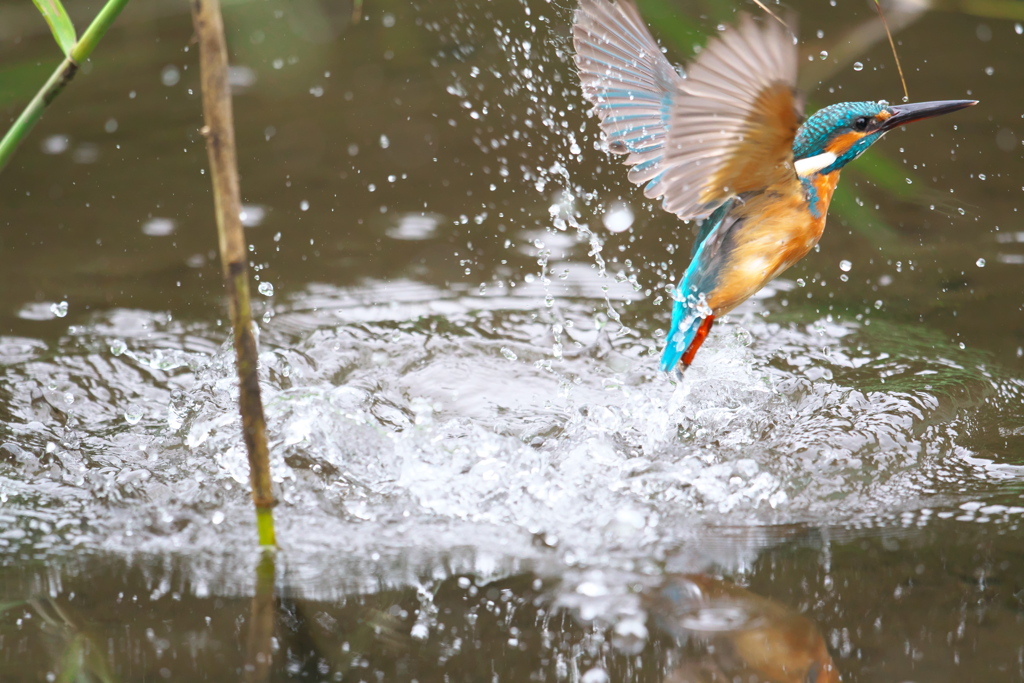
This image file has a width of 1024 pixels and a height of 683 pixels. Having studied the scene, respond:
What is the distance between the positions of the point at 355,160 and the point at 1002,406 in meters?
2.59

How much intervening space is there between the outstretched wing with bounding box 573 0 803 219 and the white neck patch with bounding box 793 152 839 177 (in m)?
0.18

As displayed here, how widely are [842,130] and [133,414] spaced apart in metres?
1.92

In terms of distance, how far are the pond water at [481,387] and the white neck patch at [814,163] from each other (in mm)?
406

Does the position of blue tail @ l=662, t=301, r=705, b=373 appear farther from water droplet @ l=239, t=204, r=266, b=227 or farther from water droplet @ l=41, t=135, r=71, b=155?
water droplet @ l=41, t=135, r=71, b=155

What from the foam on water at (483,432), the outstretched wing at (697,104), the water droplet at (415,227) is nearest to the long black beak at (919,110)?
the outstretched wing at (697,104)

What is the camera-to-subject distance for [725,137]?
1890 millimetres

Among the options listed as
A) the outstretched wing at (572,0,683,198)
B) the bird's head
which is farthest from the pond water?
the bird's head

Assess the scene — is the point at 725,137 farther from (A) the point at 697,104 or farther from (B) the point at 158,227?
(B) the point at 158,227

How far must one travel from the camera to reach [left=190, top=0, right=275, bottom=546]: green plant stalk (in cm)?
143

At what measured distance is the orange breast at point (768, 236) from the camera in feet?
7.27

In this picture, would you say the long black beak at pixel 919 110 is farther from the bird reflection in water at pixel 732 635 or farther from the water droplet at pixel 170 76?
the water droplet at pixel 170 76

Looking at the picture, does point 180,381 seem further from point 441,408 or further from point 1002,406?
point 1002,406

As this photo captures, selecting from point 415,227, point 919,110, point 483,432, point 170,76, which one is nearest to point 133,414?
point 483,432

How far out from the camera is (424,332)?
3020 mm
